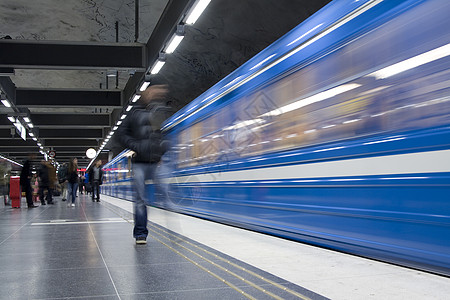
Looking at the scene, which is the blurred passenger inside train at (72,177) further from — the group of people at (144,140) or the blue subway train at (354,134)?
the group of people at (144,140)

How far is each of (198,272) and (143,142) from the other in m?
2.23

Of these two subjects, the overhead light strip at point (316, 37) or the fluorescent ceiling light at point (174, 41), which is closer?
the overhead light strip at point (316, 37)

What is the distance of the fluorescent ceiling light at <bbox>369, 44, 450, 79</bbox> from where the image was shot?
336 centimetres

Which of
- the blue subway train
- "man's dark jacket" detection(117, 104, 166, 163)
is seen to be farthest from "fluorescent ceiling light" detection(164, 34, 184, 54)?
"man's dark jacket" detection(117, 104, 166, 163)

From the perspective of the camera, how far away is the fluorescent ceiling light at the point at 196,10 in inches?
269

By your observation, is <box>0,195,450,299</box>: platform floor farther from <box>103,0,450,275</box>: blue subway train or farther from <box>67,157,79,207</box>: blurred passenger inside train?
<box>67,157,79,207</box>: blurred passenger inside train

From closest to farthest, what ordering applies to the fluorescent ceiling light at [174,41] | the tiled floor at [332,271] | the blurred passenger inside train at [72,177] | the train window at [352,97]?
the tiled floor at [332,271], the train window at [352,97], the fluorescent ceiling light at [174,41], the blurred passenger inside train at [72,177]

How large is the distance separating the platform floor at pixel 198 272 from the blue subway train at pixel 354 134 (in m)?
0.29

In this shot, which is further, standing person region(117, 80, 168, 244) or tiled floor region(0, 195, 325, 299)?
standing person region(117, 80, 168, 244)

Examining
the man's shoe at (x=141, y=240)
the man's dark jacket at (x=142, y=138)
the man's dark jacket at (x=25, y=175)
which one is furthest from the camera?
the man's dark jacket at (x=25, y=175)

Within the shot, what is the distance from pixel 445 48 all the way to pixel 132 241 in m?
4.11

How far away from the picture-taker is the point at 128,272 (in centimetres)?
→ 394

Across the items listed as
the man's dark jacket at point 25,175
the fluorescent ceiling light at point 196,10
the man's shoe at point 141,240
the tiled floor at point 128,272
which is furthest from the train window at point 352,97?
the man's dark jacket at point 25,175

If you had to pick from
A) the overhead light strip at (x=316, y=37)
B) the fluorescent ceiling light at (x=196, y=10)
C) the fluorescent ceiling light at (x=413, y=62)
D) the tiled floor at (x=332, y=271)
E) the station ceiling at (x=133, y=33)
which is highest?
the station ceiling at (x=133, y=33)
